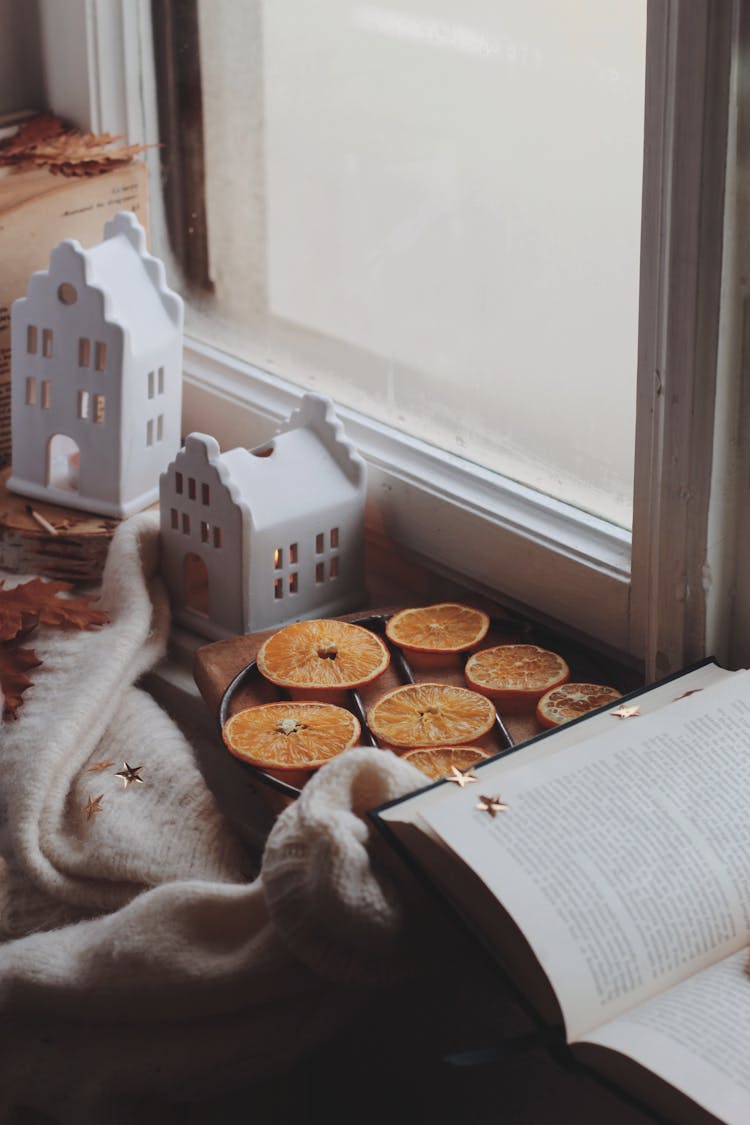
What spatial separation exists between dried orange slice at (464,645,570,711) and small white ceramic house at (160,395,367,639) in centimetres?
19

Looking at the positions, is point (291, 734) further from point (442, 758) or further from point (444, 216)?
point (444, 216)

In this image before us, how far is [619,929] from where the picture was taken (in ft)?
2.35

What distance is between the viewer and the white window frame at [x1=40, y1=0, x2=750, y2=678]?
0.85 metres

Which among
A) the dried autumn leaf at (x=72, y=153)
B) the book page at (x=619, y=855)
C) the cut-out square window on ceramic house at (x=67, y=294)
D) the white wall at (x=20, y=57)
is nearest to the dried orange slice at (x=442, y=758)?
the book page at (x=619, y=855)

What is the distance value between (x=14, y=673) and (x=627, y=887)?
Answer: 622 mm

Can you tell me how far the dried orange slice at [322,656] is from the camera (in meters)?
1.05

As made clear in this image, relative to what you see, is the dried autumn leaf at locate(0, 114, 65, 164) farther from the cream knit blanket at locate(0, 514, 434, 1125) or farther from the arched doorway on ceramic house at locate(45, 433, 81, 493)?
the cream knit blanket at locate(0, 514, 434, 1125)

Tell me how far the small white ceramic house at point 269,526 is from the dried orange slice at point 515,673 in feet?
0.63

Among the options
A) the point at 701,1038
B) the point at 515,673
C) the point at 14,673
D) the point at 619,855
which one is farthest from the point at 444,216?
the point at 701,1038

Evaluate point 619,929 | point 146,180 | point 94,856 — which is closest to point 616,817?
point 619,929

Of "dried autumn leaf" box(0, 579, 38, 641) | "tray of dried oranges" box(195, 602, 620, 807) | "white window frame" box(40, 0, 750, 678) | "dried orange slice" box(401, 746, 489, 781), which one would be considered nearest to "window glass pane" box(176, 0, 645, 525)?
"white window frame" box(40, 0, 750, 678)

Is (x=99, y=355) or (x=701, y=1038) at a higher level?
(x=99, y=355)

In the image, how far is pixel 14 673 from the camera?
1.14 metres

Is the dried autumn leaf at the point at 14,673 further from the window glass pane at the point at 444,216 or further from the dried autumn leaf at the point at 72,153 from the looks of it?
the dried autumn leaf at the point at 72,153
